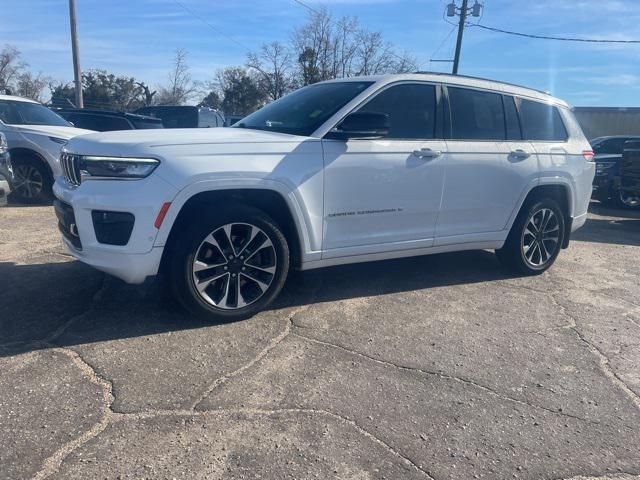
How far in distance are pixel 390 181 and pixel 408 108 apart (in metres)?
0.74

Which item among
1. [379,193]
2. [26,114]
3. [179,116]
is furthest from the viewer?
[179,116]

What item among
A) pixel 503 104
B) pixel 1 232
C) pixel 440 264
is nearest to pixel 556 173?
pixel 503 104

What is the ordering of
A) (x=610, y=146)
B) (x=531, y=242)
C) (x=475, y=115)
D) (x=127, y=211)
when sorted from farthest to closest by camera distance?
(x=610, y=146), (x=531, y=242), (x=475, y=115), (x=127, y=211)

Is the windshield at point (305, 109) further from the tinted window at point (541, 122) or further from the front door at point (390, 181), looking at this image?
the tinted window at point (541, 122)

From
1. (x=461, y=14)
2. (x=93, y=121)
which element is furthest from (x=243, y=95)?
(x=93, y=121)

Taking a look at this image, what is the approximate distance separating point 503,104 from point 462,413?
3520 millimetres

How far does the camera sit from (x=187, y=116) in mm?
16250

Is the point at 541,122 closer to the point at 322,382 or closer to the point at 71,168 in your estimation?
the point at 322,382

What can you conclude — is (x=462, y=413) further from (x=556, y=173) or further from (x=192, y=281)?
(x=556, y=173)

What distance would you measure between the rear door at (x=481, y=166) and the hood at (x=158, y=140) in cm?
162

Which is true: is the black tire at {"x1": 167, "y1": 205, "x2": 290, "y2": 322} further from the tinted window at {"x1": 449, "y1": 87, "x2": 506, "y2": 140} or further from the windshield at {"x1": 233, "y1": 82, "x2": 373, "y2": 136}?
the tinted window at {"x1": 449, "y1": 87, "x2": 506, "y2": 140}

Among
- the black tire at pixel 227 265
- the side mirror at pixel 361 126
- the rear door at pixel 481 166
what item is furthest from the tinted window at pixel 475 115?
the black tire at pixel 227 265

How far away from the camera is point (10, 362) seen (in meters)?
3.23

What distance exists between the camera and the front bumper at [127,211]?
3.52 metres
